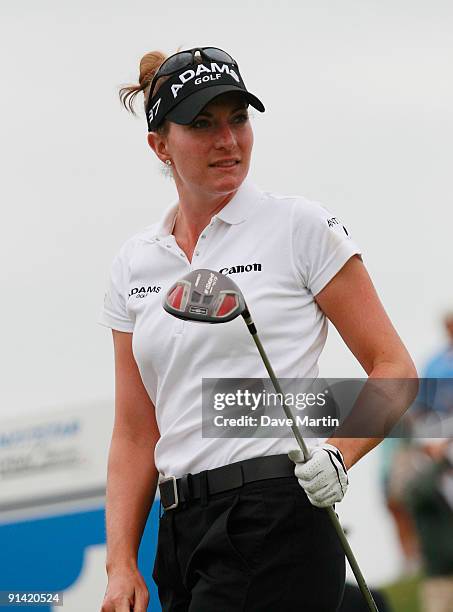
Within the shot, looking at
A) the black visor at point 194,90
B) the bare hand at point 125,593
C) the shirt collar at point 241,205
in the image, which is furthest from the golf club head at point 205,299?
the bare hand at point 125,593

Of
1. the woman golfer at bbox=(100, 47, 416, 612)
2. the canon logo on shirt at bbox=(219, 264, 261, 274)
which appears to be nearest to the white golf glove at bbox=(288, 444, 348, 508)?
the woman golfer at bbox=(100, 47, 416, 612)

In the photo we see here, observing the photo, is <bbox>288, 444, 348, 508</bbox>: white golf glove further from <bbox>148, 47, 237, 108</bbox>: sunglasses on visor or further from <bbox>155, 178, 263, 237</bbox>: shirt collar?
<bbox>148, 47, 237, 108</bbox>: sunglasses on visor

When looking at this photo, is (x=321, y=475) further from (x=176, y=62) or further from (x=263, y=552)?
(x=176, y=62)

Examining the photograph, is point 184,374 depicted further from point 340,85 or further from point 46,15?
point 46,15

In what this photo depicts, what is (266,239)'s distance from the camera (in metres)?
2.22

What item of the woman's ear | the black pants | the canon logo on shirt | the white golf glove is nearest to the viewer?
the white golf glove

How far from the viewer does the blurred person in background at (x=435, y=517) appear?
10.8ft

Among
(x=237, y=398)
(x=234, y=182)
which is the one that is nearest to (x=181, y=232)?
(x=234, y=182)

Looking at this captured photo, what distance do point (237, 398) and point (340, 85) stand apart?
1.82 m

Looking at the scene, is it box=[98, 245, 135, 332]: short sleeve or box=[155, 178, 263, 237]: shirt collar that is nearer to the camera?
box=[155, 178, 263, 237]: shirt collar

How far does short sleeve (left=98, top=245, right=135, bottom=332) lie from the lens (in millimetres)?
2449

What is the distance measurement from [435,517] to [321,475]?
147cm

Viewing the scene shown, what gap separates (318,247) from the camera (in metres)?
2.17

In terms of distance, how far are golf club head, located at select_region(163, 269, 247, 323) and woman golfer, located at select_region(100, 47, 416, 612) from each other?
146 mm
